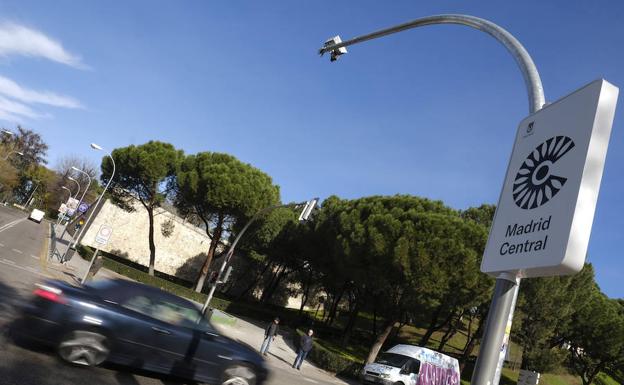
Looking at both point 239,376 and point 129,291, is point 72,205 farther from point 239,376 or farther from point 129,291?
point 239,376

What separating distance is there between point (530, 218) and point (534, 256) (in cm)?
25

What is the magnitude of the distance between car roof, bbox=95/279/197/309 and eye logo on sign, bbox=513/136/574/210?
20.9ft

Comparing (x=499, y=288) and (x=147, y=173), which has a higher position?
(x=147, y=173)

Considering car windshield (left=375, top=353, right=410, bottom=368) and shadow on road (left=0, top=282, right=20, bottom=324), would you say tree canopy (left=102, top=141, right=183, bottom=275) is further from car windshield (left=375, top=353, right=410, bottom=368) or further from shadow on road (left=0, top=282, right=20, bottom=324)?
shadow on road (left=0, top=282, right=20, bottom=324)

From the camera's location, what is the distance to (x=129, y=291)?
726cm

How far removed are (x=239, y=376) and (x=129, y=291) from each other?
2.41 m

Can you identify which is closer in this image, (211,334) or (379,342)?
(211,334)

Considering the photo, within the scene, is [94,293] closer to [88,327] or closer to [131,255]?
[88,327]

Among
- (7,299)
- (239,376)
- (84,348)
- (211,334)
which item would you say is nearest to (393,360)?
(239,376)

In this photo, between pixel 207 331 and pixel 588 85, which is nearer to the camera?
pixel 588 85

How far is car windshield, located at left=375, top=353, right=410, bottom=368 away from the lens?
18000 millimetres

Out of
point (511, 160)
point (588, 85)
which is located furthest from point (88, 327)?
point (588, 85)

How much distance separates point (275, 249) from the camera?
1603 inches

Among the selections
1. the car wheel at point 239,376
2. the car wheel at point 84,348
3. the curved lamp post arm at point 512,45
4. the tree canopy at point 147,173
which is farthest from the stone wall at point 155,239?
the curved lamp post arm at point 512,45
